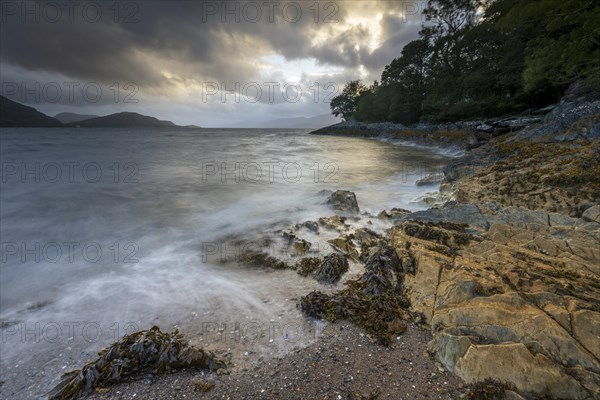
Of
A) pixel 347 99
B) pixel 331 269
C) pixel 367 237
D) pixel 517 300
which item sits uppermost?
pixel 347 99

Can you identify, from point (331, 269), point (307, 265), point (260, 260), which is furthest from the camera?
point (260, 260)

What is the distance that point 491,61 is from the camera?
33.0 m

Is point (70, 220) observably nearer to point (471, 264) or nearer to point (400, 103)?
point (471, 264)

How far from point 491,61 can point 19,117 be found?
24752cm

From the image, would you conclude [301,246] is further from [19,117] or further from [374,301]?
[19,117]

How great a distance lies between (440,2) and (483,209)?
52.3 meters

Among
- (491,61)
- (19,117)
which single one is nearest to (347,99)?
(491,61)

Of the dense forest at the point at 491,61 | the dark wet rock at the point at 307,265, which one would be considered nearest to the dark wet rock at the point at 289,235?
the dark wet rock at the point at 307,265

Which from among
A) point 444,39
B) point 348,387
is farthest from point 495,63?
point 348,387

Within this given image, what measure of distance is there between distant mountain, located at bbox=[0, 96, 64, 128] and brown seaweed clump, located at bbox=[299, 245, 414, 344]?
212258 millimetres

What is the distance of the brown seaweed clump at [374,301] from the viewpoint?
12.2ft

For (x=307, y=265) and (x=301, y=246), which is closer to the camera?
(x=307, y=265)

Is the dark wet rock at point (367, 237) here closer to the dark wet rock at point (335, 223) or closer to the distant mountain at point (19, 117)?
the dark wet rock at point (335, 223)

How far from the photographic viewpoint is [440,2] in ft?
140
